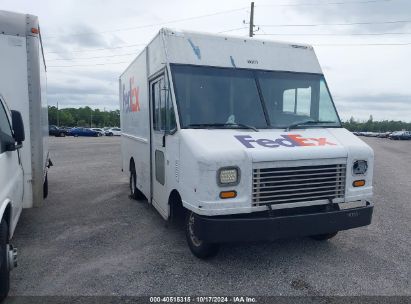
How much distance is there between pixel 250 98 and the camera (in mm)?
5066

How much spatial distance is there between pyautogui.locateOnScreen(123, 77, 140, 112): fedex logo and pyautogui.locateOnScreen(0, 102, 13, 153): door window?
2792mm

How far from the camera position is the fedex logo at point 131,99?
23.9 ft

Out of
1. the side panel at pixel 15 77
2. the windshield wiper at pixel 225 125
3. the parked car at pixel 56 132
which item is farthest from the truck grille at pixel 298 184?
the parked car at pixel 56 132

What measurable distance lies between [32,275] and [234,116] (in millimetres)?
3295

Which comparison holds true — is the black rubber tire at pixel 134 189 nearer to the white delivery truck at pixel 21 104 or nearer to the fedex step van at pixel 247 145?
the fedex step van at pixel 247 145

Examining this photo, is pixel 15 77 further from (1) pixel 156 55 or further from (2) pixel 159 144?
(2) pixel 159 144

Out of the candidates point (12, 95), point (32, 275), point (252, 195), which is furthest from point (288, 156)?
point (12, 95)

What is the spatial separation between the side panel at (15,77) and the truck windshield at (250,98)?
215 centimetres

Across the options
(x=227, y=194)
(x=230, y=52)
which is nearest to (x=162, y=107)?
(x=230, y=52)

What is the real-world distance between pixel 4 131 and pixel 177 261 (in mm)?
2801

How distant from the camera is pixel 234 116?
491cm

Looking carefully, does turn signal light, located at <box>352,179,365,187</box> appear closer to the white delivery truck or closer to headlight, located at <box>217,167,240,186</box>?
headlight, located at <box>217,167,240,186</box>

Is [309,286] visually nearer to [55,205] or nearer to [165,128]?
[165,128]

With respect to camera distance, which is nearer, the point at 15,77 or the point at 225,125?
Answer: the point at 225,125
